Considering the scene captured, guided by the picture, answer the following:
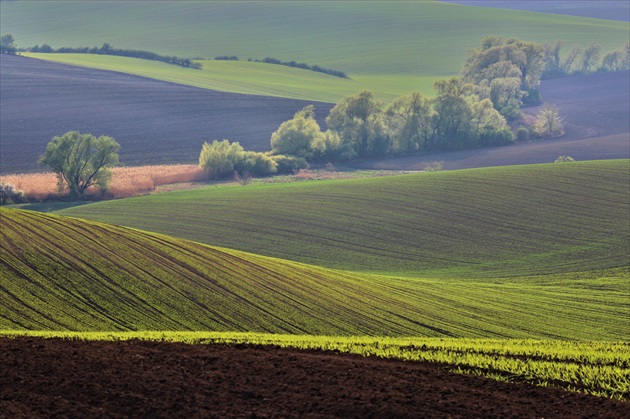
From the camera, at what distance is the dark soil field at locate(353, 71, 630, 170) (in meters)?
90.7

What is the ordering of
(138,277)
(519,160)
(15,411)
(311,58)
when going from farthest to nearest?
(311,58) < (519,160) < (138,277) < (15,411)

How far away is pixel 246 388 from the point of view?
15.5m

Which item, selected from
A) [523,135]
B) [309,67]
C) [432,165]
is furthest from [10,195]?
[309,67]

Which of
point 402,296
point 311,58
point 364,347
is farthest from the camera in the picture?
point 311,58

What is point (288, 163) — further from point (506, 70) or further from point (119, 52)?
point (119, 52)

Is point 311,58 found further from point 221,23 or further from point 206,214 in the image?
point 206,214

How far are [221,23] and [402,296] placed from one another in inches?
5648

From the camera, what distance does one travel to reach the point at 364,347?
1998cm

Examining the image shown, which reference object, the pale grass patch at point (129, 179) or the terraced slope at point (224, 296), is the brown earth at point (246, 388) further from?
the pale grass patch at point (129, 179)

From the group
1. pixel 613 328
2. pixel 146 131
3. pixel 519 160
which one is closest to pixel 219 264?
pixel 613 328

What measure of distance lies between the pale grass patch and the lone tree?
0.87 m

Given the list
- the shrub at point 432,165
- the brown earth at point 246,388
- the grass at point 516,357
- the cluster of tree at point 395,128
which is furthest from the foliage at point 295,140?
the brown earth at point 246,388

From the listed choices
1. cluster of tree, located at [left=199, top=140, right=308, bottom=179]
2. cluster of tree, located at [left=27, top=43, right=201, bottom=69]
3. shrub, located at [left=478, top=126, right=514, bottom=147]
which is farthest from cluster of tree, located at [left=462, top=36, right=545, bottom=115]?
cluster of tree, located at [left=199, top=140, right=308, bottom=179]

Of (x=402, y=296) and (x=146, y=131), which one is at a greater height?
(x=146, y=131)
